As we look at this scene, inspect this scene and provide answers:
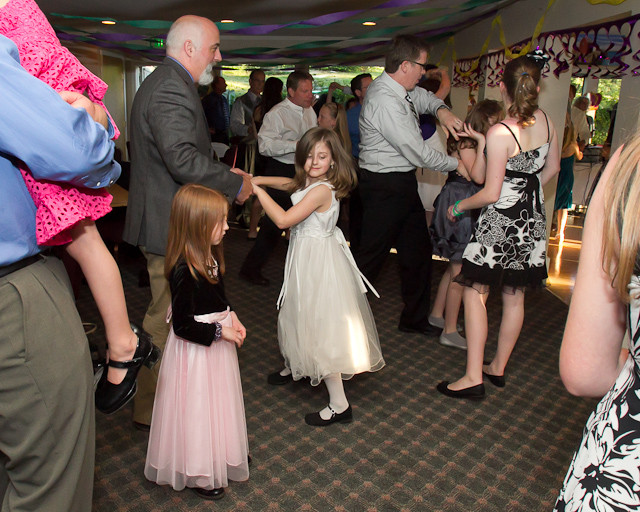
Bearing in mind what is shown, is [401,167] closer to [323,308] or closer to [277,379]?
[323,308]

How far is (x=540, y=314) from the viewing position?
4336 millimetres

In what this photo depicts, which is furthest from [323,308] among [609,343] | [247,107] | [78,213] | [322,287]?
[247,107]

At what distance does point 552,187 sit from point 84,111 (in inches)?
197

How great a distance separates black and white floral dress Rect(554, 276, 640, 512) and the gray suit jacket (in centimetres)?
173

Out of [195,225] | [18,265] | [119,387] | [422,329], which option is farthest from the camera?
[422,329]

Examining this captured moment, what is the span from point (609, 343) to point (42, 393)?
1036 mm

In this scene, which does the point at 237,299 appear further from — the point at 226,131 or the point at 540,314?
the point at 226,131

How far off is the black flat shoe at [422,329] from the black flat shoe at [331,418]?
1231mm

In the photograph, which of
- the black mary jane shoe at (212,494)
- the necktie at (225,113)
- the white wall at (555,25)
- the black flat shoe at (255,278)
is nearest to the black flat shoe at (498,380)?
the white wall at (555,25)

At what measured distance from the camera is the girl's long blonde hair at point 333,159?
2.78 metres

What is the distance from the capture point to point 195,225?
207cm

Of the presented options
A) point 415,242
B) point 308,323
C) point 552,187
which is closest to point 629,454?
point 308,323

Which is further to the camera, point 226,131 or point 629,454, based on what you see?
point 226,131

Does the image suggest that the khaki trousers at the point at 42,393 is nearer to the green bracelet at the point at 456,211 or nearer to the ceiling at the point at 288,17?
the green bracelet at the point at 456,211
